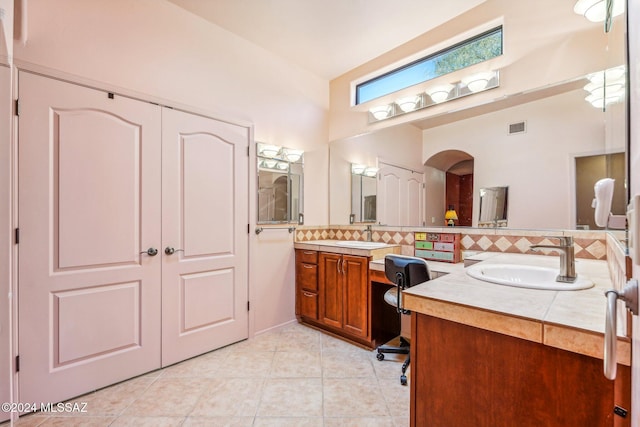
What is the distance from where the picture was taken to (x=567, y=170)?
6.01 feet

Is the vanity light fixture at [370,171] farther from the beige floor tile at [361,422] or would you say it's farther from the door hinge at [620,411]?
the door hinge at [620,411]

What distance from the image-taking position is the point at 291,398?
1818mm

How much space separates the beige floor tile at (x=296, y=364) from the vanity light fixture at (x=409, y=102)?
2.40 metres

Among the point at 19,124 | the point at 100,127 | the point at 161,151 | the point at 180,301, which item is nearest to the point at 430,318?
the point at 180,301

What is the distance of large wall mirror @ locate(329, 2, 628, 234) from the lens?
1.75m

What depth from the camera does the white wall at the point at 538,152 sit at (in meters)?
1.79

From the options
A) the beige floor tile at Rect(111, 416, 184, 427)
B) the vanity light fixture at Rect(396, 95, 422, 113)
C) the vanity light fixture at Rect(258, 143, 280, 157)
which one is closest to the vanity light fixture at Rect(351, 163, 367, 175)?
the vanity light fixture at Rect(396, 95, 422, 113)

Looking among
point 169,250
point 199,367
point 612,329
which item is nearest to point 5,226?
point 169,250

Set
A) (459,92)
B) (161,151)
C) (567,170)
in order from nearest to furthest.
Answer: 1. (567,170)
2. (161,151)
3. (459,92)

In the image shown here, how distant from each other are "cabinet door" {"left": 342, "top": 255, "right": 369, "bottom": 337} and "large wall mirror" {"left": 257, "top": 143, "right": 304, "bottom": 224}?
840 mm

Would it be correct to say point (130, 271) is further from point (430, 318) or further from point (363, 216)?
point (363, 216)

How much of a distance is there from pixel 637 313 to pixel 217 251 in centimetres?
248

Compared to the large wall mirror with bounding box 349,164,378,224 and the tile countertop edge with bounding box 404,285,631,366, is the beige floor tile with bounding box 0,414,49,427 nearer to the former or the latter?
the tile countertop edge with bounding box 404,285,631,366

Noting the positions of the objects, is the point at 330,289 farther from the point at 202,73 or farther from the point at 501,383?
the point at 202,73
